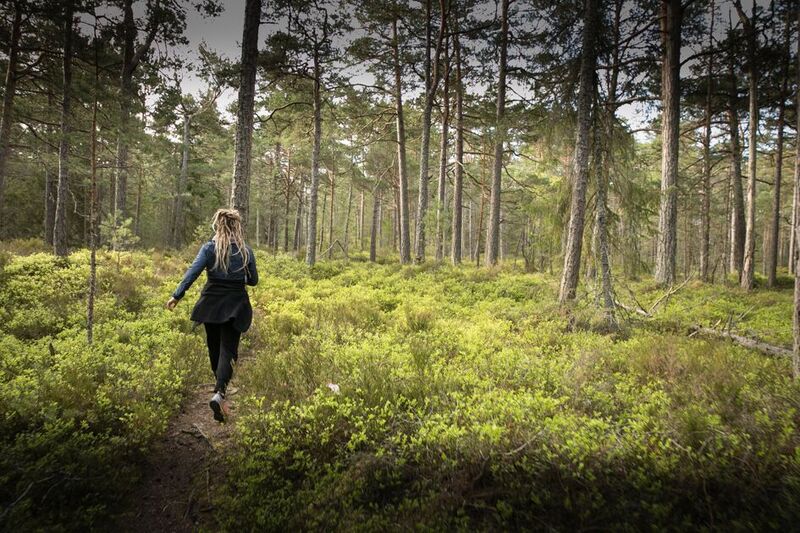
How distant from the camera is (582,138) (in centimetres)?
755

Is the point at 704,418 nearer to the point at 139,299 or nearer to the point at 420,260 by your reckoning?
the point at 139,299

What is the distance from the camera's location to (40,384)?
3.71 metres

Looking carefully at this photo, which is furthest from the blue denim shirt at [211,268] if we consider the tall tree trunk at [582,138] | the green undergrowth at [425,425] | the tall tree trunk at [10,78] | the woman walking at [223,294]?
the tall tree trunk at [10,78]

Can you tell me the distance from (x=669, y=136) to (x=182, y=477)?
15576 mm

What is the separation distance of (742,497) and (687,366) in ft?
9.12

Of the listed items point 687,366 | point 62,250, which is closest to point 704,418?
point 687,366

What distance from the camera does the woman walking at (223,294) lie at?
407 cm

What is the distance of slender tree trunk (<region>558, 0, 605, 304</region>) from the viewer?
739cm

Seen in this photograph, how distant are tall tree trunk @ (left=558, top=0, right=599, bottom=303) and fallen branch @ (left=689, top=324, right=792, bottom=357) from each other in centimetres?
231

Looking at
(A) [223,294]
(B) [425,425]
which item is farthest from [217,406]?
(B) [425,425]

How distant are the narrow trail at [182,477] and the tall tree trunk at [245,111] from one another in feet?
18.8

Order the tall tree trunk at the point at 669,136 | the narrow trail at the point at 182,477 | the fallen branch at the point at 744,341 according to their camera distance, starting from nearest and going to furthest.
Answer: the narrow trail at the point at 182,477 < the fallen branch at the point at 744,341 < the tall tree trunk at the point at 669,136

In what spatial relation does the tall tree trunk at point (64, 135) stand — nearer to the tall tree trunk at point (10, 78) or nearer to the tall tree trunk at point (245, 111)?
the tall tree trunk at point (10, 78)

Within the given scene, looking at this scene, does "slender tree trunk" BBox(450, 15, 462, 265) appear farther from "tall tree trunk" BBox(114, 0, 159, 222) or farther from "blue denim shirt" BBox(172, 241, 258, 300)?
"blue denim shirt" BBox(172, 241, 258, 300)
